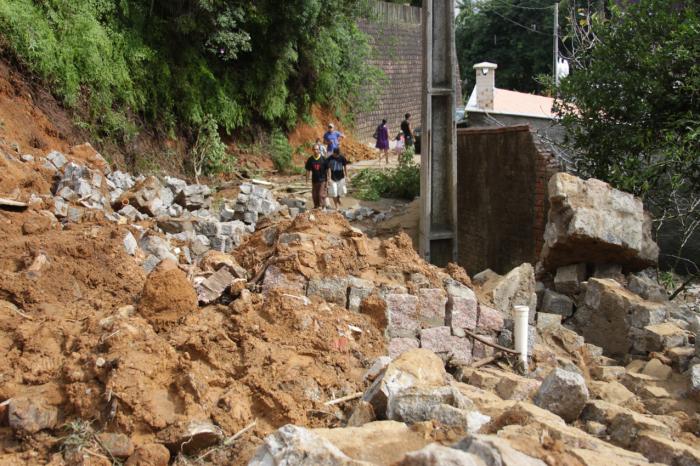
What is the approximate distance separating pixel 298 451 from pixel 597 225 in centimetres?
573

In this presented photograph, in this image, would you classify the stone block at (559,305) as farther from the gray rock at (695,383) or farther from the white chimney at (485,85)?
the white chimney at (485,85)

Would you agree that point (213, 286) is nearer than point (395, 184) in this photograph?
Yes

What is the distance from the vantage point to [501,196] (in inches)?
440

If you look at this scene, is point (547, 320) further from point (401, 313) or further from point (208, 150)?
point (208, 150)

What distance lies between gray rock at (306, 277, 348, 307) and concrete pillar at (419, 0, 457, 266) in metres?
5.73

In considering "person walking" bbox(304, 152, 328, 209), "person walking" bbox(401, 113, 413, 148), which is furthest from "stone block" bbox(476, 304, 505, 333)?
"person walking" bbox(401, 113, 413, 148)

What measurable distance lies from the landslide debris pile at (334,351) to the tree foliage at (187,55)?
5.45 meters

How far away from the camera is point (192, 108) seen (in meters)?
17.4

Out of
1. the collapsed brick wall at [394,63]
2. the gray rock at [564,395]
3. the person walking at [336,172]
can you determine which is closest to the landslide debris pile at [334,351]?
the gray rock at [564,395]

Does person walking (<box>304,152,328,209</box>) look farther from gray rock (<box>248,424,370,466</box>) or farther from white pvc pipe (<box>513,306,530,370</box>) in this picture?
gray rock (<box>248,424,370,466</box>)

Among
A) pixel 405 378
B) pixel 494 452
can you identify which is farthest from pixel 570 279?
pixel 494 452

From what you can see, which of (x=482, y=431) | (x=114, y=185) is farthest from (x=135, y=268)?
(x=114, y=185)

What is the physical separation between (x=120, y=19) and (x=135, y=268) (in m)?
10.8

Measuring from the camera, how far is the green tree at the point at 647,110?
9211mm
